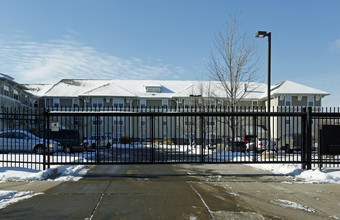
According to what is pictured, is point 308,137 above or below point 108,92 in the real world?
below

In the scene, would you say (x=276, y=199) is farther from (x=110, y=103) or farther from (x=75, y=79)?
(x=75, y=79)

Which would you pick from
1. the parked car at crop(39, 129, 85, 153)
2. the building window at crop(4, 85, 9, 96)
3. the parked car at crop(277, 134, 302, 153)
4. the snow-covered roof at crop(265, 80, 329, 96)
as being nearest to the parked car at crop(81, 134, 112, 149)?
the parked car at crop(39, 129, 85, 153)

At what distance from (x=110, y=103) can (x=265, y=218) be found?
45.3m

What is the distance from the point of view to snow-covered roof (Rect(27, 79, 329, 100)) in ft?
152

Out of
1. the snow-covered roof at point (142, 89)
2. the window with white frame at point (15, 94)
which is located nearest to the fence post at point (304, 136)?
the snow-covered roof at point (142, 89)

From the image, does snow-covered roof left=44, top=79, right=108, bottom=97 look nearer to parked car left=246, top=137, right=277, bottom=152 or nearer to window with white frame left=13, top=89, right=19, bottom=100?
window with white frame left=13, top=89, right=19, bottom=100

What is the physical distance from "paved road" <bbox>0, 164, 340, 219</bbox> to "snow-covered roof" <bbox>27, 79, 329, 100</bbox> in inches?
1341

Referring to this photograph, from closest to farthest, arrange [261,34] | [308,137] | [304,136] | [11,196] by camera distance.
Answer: [11,196]
[308,137]
[304,136]
[261,34]

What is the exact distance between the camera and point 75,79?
57500mm

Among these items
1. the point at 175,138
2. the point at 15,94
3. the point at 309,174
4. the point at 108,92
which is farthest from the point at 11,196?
the point at 108,92

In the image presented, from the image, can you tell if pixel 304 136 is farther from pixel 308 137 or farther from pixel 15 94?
pixel 15 94

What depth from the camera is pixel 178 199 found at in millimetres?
6918

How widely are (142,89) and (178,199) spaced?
47.9 metres

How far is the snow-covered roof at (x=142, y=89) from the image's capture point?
46284 mm
